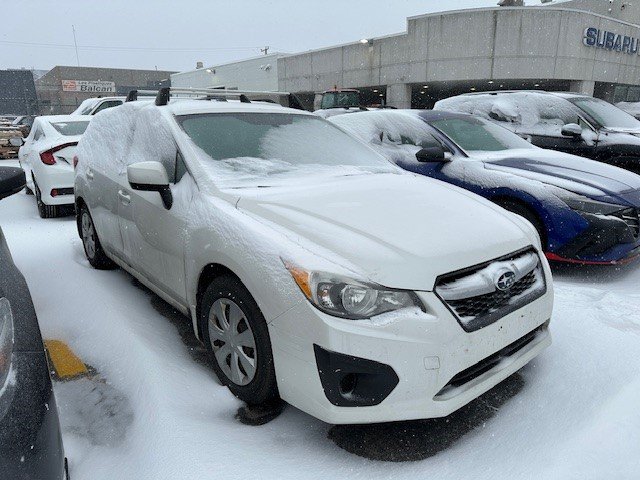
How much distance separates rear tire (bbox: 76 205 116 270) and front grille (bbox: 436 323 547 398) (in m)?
3.35

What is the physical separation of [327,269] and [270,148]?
4.64 feet

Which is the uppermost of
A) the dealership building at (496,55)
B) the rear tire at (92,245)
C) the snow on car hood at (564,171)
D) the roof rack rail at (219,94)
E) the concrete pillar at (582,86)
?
the dealership building at (496,55)

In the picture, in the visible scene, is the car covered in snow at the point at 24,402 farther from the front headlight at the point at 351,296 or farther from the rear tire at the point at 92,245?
the rear tire at the point at 92,245

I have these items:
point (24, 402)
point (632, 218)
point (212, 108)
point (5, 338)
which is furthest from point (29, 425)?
point (632, 218)

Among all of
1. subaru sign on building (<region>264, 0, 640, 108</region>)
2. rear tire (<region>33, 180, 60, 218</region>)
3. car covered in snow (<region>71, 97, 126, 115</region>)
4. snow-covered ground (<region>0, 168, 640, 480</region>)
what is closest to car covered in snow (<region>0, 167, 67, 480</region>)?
snow-covered ground (<region>0, 168, 640, 480</region>)

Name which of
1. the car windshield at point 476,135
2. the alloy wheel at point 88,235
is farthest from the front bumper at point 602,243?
the alloy wheel at point 88,235

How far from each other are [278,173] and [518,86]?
27626 mm

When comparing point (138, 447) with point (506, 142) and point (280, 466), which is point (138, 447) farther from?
point (506, 142)

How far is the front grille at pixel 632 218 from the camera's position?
3.99m

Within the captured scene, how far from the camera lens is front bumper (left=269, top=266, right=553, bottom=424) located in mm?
1909

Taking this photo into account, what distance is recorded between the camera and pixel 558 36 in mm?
23219

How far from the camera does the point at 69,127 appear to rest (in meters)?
7.53

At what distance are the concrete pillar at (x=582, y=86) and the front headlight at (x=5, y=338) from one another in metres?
27.9

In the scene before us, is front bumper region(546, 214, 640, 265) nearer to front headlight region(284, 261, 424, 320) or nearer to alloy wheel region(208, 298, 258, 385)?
front headlight region(284, 261, 424, 320)
